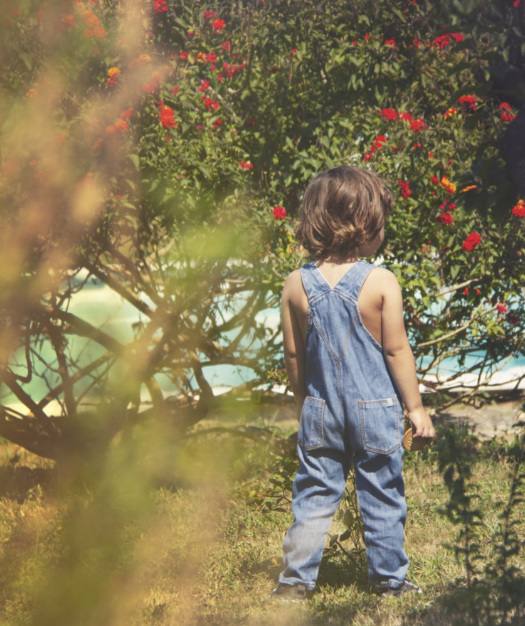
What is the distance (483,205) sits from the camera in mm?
2408

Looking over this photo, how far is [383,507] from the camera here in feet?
7.39

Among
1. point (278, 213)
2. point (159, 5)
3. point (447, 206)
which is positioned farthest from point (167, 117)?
point (447, 206)

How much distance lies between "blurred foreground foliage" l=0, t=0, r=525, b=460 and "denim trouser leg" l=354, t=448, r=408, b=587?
1465 millimetres

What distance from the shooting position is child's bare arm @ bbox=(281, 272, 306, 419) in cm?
233

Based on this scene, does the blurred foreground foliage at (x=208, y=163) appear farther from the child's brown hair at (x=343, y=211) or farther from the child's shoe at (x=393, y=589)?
the child's shoe at (x=393, y=589)

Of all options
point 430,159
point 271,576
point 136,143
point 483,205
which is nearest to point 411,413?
point 483,205

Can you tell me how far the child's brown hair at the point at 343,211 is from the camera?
2.23 metres

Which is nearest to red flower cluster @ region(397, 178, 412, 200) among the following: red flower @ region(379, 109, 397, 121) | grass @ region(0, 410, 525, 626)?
red flower @ region(379, 109, 397, 121)

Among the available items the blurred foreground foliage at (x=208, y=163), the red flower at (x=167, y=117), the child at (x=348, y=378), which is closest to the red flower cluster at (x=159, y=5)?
the blurred foreground foliage at (x=208, y=163)

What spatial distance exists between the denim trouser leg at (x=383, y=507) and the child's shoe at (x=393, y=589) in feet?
0.07

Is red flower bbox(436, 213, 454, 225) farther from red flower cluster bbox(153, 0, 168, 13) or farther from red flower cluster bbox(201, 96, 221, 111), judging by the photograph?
red flower cluster bbox(153, 0, 168, 13)

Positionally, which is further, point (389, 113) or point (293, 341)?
point (389, 113)

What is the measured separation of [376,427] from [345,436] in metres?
0.12

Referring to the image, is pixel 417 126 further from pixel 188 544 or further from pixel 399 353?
pixel 188 544
